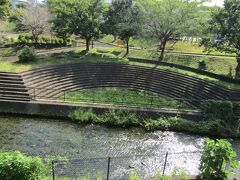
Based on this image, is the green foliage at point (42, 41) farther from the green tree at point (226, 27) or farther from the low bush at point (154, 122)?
the green tree at point (226, 27)

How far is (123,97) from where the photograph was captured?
809 inches

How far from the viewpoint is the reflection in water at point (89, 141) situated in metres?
13.8

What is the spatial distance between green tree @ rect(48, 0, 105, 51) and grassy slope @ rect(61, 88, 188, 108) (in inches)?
313

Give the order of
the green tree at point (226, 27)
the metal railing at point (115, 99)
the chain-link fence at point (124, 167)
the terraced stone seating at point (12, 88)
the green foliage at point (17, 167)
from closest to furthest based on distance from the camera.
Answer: the green foliage at point (17, 167) < the chain-link fence at point (124, 167) < the terraced stone seating at point (12, 88) < the metal railing at point (115, 99) < the green tree at point (226, 27)

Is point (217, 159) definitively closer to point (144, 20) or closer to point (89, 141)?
point (89, 141)

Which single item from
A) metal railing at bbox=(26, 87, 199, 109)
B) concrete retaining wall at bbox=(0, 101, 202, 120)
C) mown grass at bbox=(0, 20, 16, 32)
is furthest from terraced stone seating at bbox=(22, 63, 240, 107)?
mown grass at bbox=(0, 20, 16, 32)

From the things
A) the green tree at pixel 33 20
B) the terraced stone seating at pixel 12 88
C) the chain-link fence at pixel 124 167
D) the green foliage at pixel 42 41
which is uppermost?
the green tree at pixel 33 20

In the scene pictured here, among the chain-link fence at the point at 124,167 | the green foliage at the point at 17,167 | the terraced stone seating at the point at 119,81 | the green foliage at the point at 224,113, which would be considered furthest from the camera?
the terraced stone seating at the point at 119,81

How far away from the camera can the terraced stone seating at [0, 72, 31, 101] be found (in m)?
18.4

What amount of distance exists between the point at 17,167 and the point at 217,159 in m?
6.05

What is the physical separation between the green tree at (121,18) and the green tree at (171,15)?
1.18m

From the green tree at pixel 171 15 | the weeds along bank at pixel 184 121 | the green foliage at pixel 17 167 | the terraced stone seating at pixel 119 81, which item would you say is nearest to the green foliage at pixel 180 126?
the weeds along bank at pixel 184 121

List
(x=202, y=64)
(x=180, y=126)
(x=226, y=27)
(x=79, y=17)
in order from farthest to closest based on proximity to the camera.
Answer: (x=202, y=64) → (x=79, y=17) → (x=226, y=27) → (x=180, y=126)

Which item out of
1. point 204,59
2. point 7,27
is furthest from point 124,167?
point 7,27
